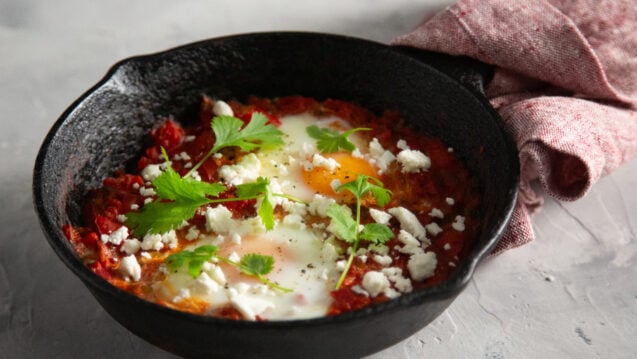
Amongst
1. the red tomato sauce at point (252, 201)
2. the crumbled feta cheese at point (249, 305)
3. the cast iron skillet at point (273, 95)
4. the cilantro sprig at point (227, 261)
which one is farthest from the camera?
the red tomato sauce at point (252, 201)

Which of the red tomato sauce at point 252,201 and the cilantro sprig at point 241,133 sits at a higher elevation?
the cilantro sprig at point 241,133

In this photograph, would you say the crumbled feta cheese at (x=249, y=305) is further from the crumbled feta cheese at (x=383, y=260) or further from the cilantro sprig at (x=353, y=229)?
the crumbled feta cheese at (x=383, y=260)

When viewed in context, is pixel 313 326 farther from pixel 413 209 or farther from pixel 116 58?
pixel 116 58

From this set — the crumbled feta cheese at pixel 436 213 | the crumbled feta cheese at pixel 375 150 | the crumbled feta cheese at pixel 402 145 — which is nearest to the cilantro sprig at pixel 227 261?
the crumbled feta cheese at pixel 436 213

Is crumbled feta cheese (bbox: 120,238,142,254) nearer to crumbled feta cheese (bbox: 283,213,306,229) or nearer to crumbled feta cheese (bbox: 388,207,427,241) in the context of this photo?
crumbled feta cheese (bbox: 283,213,306,229)

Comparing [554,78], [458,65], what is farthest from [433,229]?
[554,78]

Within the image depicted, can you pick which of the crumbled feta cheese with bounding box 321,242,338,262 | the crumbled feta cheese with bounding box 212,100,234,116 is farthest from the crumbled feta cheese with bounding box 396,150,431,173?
the crumbled feta cheese with bounding box 212,100,234,116
